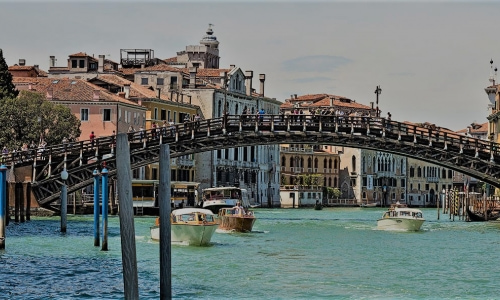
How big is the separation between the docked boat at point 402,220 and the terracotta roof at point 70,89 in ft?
70.2

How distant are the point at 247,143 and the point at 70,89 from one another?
20584mm

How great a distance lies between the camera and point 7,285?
21.1m

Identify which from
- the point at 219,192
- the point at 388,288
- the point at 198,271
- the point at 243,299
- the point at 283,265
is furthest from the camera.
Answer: the point at 219,192

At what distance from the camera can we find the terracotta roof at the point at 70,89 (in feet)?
200

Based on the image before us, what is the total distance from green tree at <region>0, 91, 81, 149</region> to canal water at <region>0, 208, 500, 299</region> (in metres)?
13.4

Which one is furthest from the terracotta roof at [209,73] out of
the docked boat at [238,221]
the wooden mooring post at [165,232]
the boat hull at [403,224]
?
the wooden mooring post at [165,232]

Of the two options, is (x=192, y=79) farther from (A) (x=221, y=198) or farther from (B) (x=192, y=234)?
(B) (x=192, y=234)

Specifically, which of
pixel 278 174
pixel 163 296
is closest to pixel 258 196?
pixel 278 174

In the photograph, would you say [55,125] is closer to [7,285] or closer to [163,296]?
[7,285]

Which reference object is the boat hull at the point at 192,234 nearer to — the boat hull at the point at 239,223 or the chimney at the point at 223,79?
the boat hull at the point at 239,223

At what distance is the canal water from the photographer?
70.1 feet

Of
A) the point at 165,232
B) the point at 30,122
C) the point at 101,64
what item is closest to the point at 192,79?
the point at 101,64

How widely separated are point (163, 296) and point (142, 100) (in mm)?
49432

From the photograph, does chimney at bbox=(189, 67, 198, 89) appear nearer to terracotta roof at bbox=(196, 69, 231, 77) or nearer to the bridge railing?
terracotta roof at bbox=(196, 69, 231, 77)
